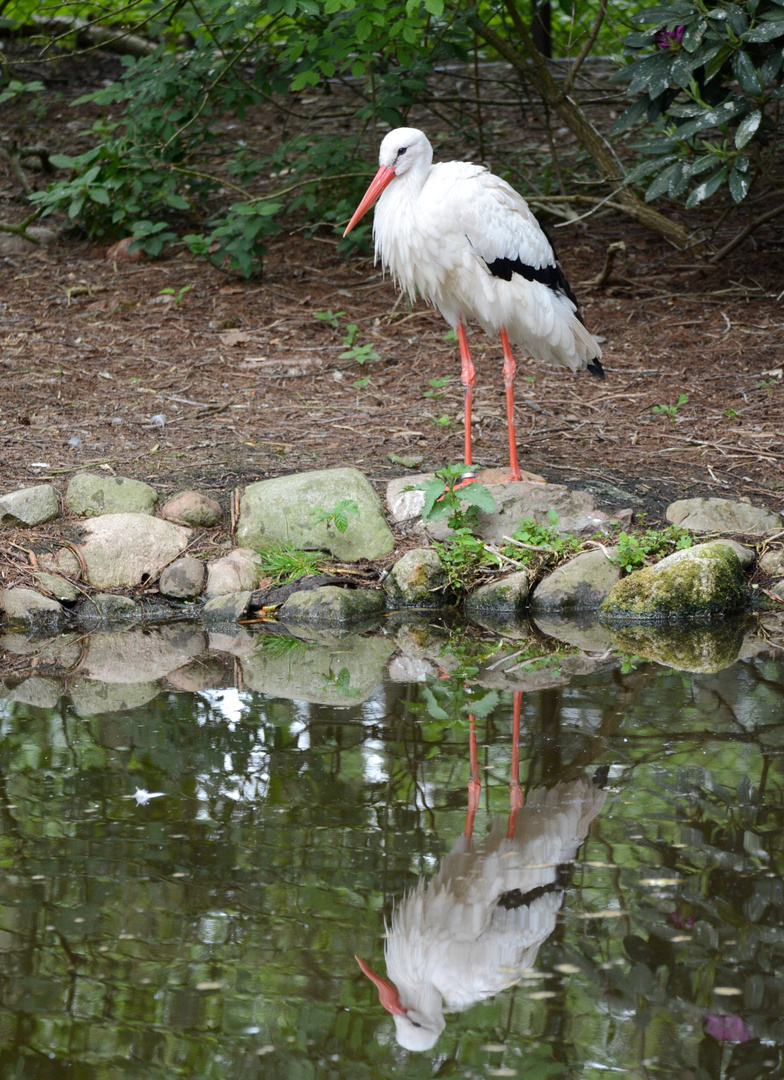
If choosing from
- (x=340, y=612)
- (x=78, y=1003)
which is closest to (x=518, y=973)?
(x=78, y=1003)

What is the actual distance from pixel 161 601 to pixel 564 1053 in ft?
11.8

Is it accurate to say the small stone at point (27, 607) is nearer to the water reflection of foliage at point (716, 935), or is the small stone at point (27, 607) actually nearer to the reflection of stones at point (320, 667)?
the reflection of stones at point (320, 667)

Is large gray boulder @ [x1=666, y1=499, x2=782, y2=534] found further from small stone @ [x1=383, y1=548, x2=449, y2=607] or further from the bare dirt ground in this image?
small stone @ [x1=383, y1=548, x2=449, y2=607]

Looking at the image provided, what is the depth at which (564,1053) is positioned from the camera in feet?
7.27

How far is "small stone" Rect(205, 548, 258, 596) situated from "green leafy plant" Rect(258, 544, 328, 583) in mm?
51

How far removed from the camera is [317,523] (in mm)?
5574

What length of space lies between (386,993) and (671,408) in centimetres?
480

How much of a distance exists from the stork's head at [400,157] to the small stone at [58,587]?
212 centimetres

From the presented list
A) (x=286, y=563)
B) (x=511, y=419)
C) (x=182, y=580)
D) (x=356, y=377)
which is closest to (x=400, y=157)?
(x=511, y=419)

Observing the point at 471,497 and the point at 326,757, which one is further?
the point at 471,497

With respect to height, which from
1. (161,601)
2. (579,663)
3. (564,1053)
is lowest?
(161,601)

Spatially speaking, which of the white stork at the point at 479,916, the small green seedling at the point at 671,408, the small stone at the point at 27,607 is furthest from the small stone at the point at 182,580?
the small green seedling at the point at 671,408

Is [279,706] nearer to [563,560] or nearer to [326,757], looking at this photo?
[326,757]

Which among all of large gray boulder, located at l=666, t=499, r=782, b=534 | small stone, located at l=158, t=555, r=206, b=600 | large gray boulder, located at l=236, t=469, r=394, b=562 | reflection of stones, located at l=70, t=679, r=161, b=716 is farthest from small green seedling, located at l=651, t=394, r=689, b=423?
reflection of stones, located at l=70, t=679, r=161, b=716
